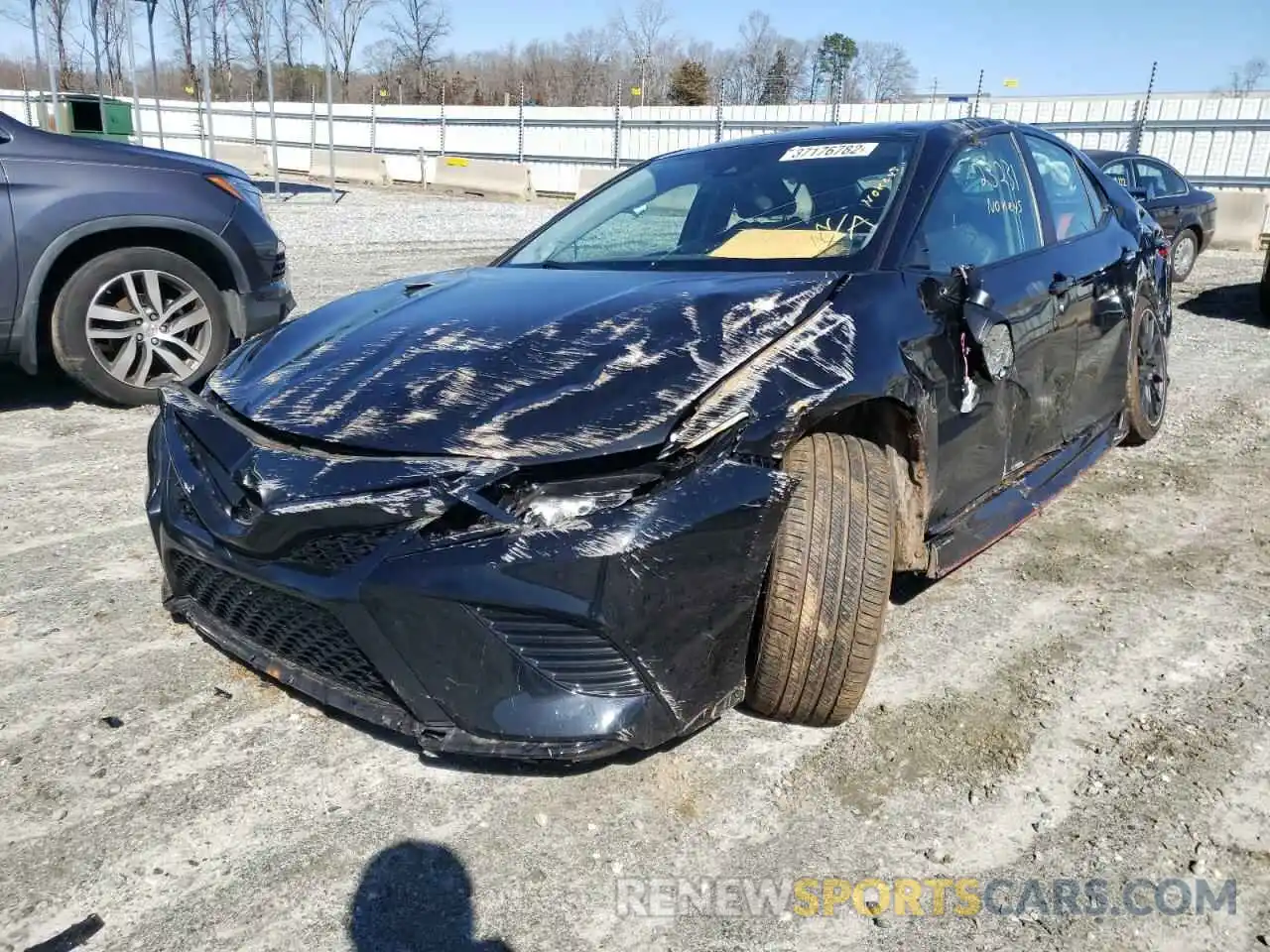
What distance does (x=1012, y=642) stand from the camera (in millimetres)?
3049

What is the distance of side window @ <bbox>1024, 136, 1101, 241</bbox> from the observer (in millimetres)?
3768

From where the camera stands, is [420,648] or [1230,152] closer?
[420,648]

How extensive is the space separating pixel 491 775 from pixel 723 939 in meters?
0.72

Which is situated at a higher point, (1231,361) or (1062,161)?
(1062,161)

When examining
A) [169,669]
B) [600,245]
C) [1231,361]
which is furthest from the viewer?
[1231,361]

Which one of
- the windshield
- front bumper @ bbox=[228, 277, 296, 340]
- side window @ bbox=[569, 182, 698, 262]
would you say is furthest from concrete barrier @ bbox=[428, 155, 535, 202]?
side window @ bbox=[569, 182, 698, 262]

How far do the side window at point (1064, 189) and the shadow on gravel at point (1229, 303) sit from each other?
5.78m

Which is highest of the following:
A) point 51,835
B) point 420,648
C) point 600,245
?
point 600,245

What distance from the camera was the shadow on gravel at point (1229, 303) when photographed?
29.7 feet

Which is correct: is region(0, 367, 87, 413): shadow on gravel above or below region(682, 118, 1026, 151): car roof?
below

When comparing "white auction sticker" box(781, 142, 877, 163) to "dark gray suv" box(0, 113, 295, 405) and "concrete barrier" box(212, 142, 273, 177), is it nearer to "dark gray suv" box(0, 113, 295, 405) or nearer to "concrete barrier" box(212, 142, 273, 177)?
"dark gray suv" box(0, 113, 295, 405)

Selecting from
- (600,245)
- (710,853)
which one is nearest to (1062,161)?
(600,245)

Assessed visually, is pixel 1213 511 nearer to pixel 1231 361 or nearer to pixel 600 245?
pixel 600 245
